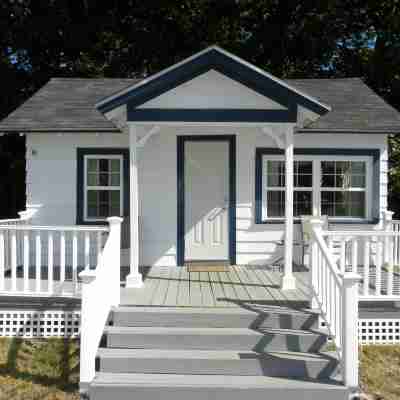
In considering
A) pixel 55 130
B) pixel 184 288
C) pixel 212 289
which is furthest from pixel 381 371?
pixel 55 130

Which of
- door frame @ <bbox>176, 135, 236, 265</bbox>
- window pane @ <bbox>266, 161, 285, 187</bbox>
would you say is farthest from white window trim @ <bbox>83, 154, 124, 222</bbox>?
window pane @ <bbox>266, 161, 285, 187</bbox>

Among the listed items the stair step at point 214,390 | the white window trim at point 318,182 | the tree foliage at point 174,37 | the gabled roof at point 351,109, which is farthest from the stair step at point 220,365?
the tree foliage at point 174,37

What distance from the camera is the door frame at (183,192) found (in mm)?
8367

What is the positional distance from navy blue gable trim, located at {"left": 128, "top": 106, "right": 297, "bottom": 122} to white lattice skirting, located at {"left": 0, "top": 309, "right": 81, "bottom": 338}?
2.86 metres

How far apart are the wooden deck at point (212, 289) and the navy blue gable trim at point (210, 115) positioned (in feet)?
7.98

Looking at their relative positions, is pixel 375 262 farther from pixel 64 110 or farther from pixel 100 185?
pixel 64 110

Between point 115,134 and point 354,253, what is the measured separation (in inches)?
197

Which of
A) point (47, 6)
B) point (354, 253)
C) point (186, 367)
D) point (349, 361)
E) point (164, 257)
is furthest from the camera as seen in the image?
point (47, 6)

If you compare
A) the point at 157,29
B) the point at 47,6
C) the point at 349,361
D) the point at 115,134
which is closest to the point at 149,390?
the point at 349,361

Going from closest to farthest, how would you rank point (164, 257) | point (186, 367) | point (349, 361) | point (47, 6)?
point (349, 361) < point (186, 367) < point (164, 257) < point (47, 6)

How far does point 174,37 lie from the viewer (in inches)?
735

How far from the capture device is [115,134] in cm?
856

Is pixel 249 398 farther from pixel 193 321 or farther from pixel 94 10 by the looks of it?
pixel 94 10

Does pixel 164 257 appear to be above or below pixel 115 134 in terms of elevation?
below
